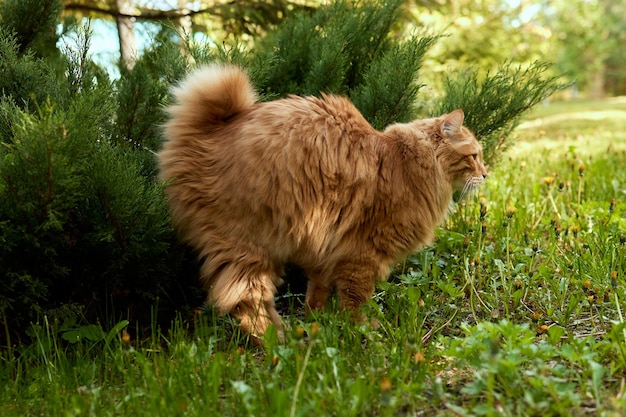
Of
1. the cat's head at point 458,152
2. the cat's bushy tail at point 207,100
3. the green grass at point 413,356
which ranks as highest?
the cat's bushy tail at point 207,100

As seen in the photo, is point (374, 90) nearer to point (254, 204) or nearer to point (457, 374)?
point (254, 204)

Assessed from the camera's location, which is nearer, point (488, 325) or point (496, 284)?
point (488, 325)

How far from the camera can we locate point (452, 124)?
10.9 feet

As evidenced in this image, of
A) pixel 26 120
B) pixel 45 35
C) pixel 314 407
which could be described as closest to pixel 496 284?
pixel 314 407

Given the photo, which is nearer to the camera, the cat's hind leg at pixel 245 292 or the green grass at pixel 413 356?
the green grass at pixel 413 356

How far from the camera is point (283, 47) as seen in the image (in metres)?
4.21

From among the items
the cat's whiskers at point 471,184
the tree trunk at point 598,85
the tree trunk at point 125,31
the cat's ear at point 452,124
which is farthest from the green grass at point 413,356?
the tree trunk at point 598,85

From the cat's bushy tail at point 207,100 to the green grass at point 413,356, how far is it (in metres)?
0.95

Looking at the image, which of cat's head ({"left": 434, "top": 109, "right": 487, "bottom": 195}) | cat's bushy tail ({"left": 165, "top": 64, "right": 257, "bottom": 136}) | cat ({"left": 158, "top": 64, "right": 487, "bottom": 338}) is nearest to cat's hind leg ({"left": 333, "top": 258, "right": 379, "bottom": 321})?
cat ({"left": 158, "top": 64, "right": 487, "bottom": 338})

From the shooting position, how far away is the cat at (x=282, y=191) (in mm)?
2934

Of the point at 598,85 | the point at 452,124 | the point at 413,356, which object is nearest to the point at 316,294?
the point at 413,356

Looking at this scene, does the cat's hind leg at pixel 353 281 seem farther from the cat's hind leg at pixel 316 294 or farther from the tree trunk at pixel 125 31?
the tree trunk at pixel 125 31

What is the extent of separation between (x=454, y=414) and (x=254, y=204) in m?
1.30

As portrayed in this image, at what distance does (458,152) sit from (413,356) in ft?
4.30
